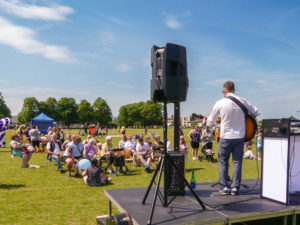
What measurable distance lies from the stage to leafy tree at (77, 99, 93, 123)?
261 ft

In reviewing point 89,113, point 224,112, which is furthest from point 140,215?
point 89,113

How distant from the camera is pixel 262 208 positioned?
386 cm

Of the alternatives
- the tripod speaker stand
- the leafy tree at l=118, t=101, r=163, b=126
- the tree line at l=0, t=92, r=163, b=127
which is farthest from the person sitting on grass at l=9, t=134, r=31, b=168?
the leafy tree at l=118, t=101, r=163, b=126

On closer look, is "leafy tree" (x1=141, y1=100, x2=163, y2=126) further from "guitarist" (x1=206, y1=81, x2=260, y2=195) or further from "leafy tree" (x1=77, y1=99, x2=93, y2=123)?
"guitarist" (x1=206, y1=81, x2=260, y2=195)

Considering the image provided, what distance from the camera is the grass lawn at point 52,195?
16.4 ft

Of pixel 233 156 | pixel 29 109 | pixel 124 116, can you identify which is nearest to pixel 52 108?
pixel 29 109

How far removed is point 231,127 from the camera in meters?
4.36

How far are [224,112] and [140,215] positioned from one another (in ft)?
6.85

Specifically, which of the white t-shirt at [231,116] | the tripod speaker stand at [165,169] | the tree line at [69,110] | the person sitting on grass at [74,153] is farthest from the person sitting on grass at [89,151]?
the tree line at [69,110]

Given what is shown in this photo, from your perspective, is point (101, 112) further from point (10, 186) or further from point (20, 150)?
point (10, 186)

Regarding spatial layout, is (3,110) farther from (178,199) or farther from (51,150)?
(178,199)

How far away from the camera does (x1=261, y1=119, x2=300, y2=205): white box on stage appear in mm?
4039

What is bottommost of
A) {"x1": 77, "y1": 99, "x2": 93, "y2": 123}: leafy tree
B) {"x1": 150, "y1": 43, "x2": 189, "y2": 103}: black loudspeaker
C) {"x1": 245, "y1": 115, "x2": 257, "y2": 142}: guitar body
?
{"x1": 245, "y1": 115, "x2": 257, "y2": 142}: guitar body

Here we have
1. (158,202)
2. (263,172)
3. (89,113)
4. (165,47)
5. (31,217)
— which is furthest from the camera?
(89,113)
